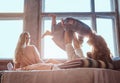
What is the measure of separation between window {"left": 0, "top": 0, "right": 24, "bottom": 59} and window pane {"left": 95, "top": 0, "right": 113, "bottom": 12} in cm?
145

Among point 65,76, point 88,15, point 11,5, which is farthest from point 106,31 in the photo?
point 65,76

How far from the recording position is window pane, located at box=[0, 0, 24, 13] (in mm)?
4593

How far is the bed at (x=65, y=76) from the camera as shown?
7.11 ft

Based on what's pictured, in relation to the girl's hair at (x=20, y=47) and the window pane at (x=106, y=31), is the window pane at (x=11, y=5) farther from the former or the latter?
the window pane at (x=106, y=31)

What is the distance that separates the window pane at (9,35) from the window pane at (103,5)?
1491 mm

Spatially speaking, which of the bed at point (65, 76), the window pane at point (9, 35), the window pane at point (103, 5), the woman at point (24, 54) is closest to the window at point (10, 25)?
the window pane at point (9, 35)

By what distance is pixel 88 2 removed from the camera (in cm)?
462

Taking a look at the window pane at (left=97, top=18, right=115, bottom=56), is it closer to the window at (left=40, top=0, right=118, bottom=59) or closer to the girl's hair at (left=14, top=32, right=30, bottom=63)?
the window at (left=40, top=0, right=118, bottom=59)

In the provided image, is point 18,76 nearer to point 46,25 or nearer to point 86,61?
point 86,61

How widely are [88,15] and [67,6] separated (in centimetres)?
46

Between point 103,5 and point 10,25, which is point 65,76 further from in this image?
point 103,5

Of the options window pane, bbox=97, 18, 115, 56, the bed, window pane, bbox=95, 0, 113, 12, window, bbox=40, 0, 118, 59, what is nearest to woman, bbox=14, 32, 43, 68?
window, bbox=40, 0, 118, 59

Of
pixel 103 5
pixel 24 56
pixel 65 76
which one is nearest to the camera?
pixel 65 76

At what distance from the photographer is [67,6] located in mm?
4629
